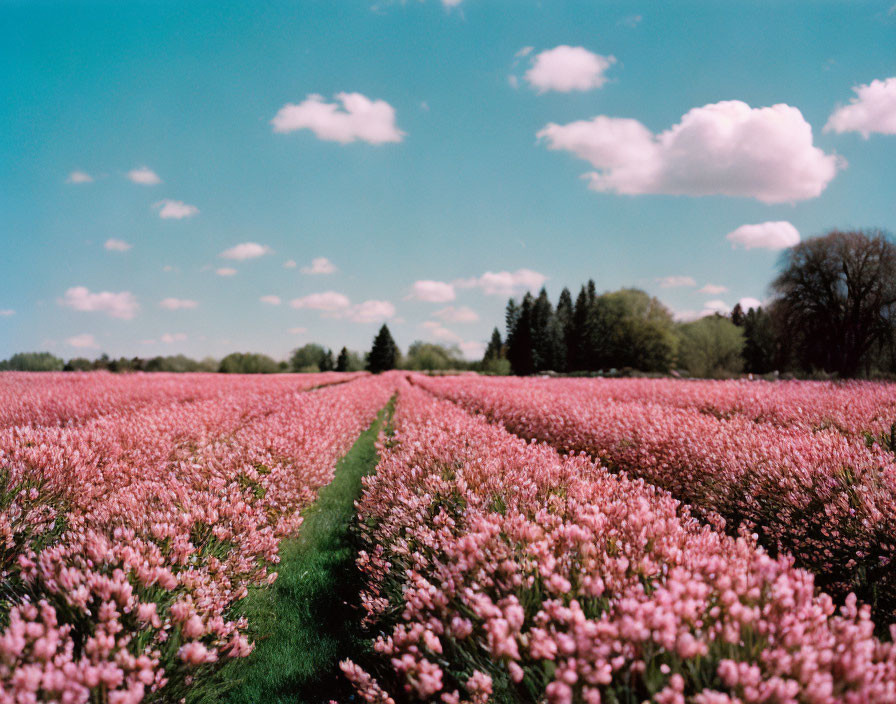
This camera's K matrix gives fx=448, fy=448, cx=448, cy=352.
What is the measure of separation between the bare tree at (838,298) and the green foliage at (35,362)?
36.8 meters

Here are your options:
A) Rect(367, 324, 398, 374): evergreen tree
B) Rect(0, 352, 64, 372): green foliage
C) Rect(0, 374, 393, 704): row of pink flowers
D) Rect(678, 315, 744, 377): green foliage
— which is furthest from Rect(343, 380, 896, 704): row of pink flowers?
Rect(367, 324, 398, 374): evergreen tree

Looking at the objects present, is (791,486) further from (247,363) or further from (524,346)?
(247,363)

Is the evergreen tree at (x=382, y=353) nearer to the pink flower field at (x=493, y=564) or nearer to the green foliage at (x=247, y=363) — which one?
the green foliage at (x=247, y=363)

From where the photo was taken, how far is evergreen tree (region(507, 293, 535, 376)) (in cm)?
6138

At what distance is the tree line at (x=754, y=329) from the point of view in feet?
62.4

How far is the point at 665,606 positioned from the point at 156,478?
4.92m

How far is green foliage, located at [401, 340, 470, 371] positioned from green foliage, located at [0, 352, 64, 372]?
5410cm

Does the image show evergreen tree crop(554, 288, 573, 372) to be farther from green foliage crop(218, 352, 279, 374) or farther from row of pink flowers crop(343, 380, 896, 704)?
row of pink flowers crop(343, 380, 896, 704)

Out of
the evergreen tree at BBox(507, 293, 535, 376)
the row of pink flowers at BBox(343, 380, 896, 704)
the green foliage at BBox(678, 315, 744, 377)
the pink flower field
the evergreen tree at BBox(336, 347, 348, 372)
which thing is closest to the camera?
the row of pink flowers at BBox(343, 380, 896, 704)

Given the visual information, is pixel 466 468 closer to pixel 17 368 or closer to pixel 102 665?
pixel 102 665

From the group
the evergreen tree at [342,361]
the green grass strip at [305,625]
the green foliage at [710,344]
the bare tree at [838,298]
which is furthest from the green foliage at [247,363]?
the green grass strip at [305,625]

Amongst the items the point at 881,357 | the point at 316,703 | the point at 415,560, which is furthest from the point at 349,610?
the point at 881,357

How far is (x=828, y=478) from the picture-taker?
364cm

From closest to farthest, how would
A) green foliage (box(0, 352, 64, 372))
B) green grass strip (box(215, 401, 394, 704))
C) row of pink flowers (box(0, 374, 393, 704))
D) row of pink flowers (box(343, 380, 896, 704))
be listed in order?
row of pink flowers (box(343, 380, 896, 704)), row of pink flowers (box(0, 374, 393, 704)), green grass strip (box(215, 401, 394, 704)), green foliage (box(0, 352, 64, 372))
